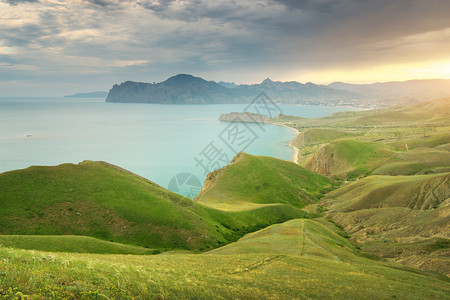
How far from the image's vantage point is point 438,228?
47188mm

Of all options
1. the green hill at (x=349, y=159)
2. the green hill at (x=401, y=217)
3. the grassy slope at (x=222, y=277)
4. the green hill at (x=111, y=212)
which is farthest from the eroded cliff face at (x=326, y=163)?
the grassy slope at (x=222, y=277)

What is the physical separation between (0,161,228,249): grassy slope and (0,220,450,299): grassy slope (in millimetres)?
16527

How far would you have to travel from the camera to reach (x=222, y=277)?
20891 millimetres

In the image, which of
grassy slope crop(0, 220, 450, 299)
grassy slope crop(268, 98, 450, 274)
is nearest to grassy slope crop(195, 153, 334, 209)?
grassy slope crop(268, 98, 450, 274)

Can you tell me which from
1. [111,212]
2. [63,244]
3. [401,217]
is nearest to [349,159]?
[401,217]

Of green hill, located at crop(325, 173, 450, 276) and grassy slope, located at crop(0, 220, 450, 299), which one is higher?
grassy slope, located at crop(0, 220, 450, 299)

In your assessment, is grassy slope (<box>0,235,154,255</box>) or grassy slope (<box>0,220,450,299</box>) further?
grassy slope (<box>0,235,154,255</box>)

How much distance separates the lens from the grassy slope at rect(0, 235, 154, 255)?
106 ft

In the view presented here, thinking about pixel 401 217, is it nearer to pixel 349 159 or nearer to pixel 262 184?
pixel 262 184

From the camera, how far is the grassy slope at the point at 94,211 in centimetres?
4506

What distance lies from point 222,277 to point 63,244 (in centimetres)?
2635

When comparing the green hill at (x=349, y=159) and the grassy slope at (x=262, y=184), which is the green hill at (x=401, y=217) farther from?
the green hill at (x=349, y=159)

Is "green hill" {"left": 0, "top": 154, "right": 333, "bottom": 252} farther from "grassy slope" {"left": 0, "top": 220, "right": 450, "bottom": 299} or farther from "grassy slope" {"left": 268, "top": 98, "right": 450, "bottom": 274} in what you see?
"grassy slope" {"left": 268, "top": 98, "right": 450, "bottom": 274}

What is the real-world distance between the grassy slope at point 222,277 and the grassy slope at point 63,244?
12.4m
